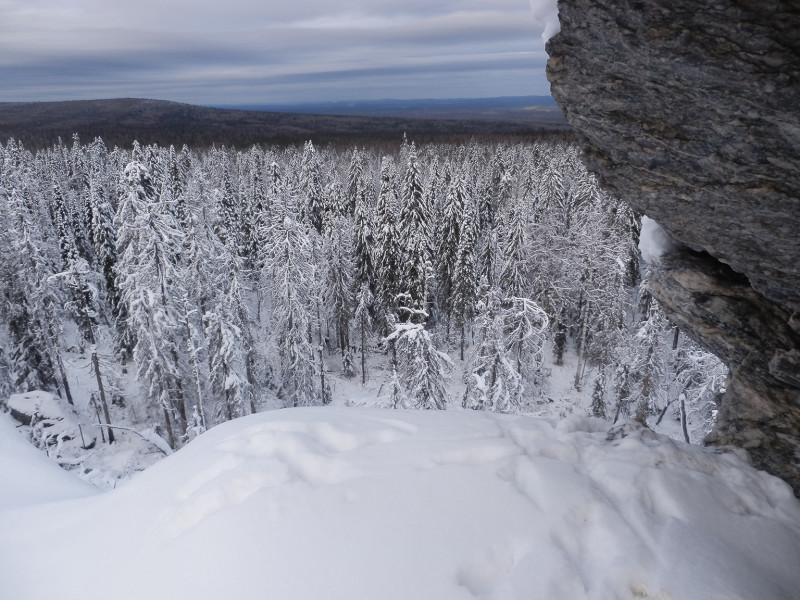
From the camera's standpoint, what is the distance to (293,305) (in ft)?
73.5

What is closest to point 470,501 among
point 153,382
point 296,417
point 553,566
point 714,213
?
point 553,566

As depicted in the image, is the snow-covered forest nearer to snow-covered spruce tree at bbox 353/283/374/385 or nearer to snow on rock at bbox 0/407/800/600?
snow-covered spruce tree at bbox 353/283/374/385

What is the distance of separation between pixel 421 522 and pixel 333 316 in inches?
1111

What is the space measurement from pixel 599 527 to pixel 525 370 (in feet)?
60.4

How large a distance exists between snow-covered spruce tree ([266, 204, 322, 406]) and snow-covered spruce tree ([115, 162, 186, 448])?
177 inches

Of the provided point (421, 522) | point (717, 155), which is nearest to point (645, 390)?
point (717, 155)

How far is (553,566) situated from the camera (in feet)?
13.2

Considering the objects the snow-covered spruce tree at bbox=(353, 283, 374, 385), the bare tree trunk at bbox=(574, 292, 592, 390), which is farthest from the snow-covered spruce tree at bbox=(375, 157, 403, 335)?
the bare tree trunk at bbox=(574, 292, 592, 390)

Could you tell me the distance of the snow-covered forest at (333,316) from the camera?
17.9 meters

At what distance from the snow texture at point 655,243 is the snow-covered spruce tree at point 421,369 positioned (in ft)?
34.7

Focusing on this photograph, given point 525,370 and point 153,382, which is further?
point 525,370

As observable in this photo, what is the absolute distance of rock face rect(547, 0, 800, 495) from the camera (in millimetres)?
3727

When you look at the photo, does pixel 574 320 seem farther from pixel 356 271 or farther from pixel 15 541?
pixel 15 541

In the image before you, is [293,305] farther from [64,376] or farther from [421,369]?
[64,376]
